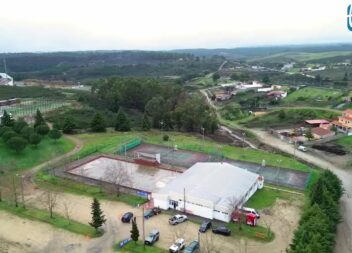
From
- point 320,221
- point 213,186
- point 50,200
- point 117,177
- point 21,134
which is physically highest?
point 21,134

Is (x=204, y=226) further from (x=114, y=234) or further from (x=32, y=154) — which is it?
(x=32, y=154)

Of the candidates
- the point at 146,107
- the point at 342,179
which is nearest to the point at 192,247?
the point at 342,179

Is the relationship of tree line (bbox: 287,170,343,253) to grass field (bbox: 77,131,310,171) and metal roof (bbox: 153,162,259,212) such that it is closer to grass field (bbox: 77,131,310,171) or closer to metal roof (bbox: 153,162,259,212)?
metal roof (bbox: 153,162,259,212)

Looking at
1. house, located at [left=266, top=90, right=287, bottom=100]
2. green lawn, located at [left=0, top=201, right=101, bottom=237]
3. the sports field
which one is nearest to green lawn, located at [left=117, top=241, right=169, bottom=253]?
green lawn, located at [left=0, top=201, right=101, bottom=237]

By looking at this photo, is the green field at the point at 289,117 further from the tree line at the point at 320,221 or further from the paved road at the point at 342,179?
the tree line at the point at 320,221

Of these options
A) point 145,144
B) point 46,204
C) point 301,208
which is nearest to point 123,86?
point 145,144
